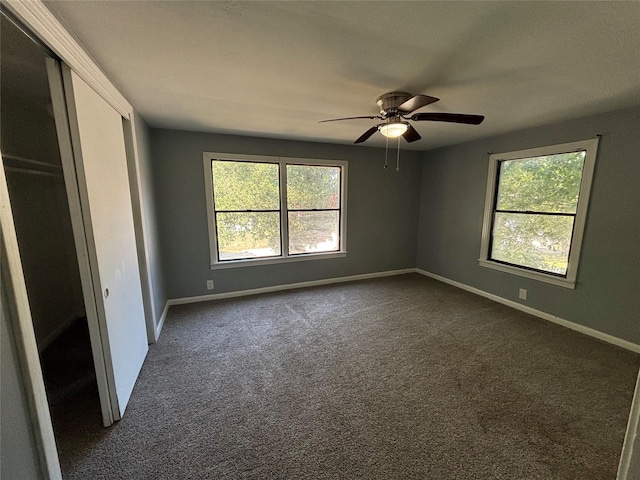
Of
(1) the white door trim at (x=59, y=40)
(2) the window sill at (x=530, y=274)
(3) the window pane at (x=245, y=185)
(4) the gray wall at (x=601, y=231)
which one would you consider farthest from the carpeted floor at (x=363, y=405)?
(1) the white door trim at (x=59, y=40)

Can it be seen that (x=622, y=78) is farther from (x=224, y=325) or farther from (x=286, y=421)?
(x=224, y=325)

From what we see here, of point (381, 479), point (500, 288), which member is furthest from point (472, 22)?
point (500, 288)

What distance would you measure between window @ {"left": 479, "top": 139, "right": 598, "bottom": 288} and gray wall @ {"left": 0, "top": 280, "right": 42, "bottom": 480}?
4.44 meters

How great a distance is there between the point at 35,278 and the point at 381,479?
3371mm

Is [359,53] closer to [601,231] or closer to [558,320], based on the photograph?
[601,231]

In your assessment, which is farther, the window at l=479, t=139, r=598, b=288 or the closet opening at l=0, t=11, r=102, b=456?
the window at l=479, t=139, r=598, b=288

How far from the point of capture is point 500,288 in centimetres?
370

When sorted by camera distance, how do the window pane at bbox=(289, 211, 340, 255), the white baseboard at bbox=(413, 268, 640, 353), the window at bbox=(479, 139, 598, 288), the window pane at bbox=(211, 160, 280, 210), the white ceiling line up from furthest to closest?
the window pane at bbox=(289, 211, 340, 255) → the window pane at bbox=(211, 160, 280, 210) → the window at bbox=(479, 139, 598, 288) → the white baseboard at bbox=(413, 268, 640, 353) → the white ceiling

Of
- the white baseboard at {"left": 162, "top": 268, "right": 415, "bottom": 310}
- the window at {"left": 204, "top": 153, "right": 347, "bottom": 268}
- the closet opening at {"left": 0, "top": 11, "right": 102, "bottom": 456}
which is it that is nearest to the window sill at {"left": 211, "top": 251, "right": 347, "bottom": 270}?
the window at {"left": 204, "top": 153, "right": 347, "bottom": 268}

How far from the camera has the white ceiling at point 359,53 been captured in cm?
123

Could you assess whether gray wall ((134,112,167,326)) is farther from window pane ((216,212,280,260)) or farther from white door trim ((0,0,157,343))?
window pane ((216,212,280,260))

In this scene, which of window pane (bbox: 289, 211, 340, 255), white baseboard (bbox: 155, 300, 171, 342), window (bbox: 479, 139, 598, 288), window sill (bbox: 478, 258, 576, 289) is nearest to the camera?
white baseboard (bbox: 155, 300, 171, 342)

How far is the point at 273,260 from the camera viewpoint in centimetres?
401

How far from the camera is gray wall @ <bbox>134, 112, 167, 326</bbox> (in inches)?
103
